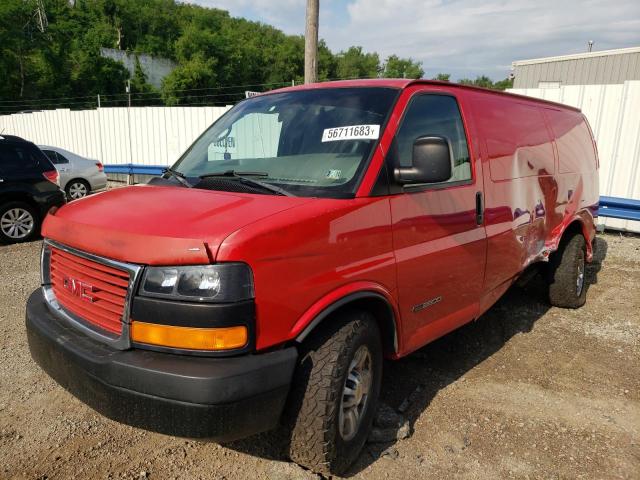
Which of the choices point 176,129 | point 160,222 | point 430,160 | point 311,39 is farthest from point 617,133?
point 176,129

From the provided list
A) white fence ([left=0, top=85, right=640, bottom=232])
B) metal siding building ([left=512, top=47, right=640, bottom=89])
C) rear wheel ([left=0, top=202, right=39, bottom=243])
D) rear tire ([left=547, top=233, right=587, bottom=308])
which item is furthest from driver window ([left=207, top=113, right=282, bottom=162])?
metal siding building ([left=512, top=47, right=640, bottom=89])

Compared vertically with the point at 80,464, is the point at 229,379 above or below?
above

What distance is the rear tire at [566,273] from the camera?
16.9 ft

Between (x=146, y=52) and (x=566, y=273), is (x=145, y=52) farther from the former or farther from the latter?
(x=566, y=273)

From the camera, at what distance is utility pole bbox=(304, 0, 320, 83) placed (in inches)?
359

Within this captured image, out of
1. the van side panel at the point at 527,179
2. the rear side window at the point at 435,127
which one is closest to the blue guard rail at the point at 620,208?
the van side panel at the point at 527,179

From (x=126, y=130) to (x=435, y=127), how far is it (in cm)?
1551

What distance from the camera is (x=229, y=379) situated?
2004mm

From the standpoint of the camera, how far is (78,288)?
8.25ft

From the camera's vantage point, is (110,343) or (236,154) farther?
(236,154)

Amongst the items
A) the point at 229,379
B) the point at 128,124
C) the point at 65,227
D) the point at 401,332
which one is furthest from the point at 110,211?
the point at 128,124

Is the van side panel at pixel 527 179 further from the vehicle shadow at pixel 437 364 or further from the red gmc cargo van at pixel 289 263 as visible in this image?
the vehicle shadow at pixel 437 364

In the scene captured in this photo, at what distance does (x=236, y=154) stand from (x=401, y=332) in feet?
5.21

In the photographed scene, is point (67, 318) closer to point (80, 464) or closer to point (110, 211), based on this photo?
point (110, 211)
